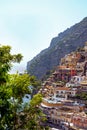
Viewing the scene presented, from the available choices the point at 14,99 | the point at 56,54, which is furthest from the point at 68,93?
the point at 56,54

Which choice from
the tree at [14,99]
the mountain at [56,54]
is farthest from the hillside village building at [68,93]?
the mountain at [56,54]

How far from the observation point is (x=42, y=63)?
161500mm

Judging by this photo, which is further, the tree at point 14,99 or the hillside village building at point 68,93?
the hillside village building at point 68,93

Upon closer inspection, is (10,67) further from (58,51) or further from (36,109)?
(58,51)

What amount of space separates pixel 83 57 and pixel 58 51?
67.8m

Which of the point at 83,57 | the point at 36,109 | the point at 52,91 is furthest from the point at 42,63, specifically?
the point at 36,109

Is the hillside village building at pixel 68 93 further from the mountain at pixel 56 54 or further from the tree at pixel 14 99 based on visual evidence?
the mountain at pixel 56 54

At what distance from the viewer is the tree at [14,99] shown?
13.6 meters

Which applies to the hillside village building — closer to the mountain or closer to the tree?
the tree

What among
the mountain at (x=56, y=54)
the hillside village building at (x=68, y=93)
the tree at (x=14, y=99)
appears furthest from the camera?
the mountain at (x=56, y=54)

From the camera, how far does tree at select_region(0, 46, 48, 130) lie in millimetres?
13648

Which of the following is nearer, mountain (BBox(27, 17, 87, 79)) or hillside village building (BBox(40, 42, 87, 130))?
hillside village building (BBox(40, 42, 87, 130))

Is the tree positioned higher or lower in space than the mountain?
lower

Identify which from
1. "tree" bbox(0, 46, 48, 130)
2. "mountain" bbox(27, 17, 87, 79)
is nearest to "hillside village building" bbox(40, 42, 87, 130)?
"tree" bbox(0, 46, 48, 130)
